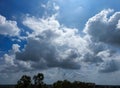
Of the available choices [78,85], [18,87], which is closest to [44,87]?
[18,87]

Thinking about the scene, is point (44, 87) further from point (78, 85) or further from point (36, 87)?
point (78, 85)

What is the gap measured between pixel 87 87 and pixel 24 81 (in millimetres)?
53758

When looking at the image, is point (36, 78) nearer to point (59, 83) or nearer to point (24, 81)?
point (24, 81)

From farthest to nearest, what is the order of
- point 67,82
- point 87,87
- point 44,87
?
point 87,87
point 67,82
point 44,87

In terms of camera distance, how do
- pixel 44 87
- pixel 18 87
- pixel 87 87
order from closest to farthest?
pixel 18 87
pixel 44 87
pixel 87 87

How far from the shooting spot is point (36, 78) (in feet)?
502

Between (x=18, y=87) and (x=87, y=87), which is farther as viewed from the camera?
(x=87, y=87)

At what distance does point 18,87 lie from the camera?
14450 centimetres

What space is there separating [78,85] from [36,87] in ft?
138

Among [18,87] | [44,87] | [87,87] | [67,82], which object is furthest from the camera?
[87,87]

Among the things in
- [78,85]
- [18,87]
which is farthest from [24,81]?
[78,85]

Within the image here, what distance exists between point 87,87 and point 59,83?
86.7ft

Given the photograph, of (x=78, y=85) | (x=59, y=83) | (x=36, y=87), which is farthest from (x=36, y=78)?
(x=78, y=85)

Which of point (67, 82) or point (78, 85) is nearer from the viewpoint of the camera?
point (67, 82)
